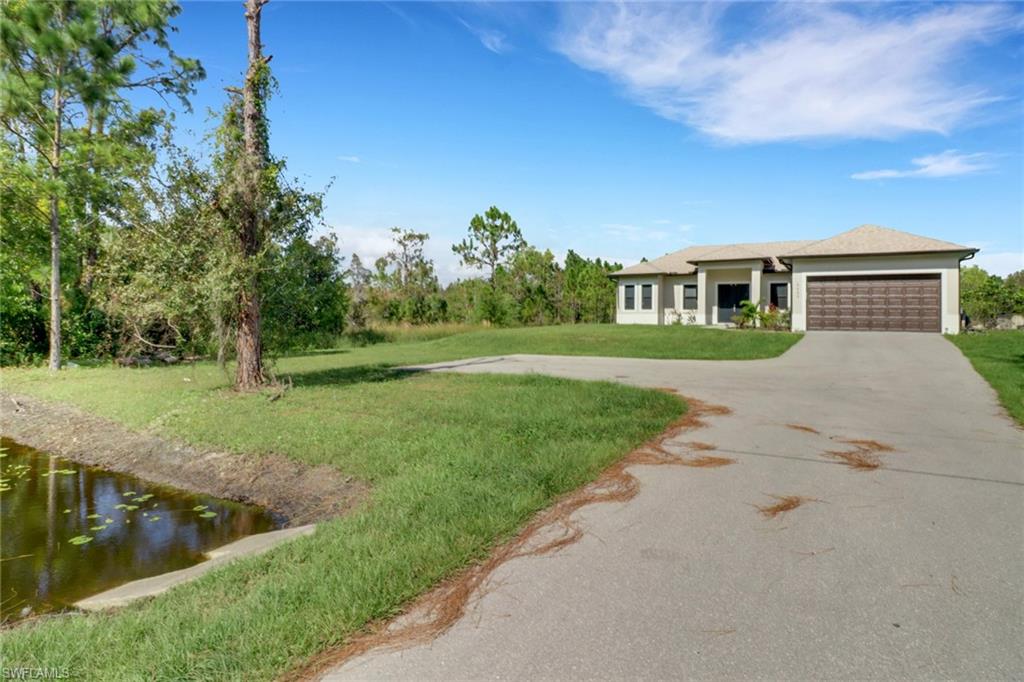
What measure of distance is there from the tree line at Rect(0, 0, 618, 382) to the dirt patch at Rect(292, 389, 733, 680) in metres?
7.45

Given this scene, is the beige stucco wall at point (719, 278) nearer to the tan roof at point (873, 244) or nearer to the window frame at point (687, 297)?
the window frame at point (687, 297)

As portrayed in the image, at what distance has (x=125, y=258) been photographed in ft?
33.0

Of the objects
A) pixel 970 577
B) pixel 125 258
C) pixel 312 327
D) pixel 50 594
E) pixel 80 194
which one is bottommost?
pixel 50 594

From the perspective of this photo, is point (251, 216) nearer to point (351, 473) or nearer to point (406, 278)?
point (351, 473)

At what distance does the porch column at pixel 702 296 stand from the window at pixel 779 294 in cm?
304

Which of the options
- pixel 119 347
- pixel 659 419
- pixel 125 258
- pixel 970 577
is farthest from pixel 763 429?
pixel 119 347

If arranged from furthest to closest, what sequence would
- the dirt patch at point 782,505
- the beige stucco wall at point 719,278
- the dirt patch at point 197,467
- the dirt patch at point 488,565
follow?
the beige stucco wall at point 719,278, the dirt patch at point 197,467, the dirt patch at point 782,505, the dirt patch at point 488,565

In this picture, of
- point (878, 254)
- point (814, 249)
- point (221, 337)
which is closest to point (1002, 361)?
point (878, 254)

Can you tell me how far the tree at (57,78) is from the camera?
16078mm

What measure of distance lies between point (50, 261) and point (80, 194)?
2.30 metres

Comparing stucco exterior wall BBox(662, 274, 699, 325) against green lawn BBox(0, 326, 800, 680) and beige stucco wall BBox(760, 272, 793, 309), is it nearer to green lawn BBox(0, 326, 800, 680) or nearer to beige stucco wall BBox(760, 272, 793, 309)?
beige stucco wall BBox(760, 272, 793, 309)

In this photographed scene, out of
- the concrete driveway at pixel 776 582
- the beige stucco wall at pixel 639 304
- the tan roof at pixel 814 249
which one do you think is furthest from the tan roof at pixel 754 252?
the concrete driveway at pixel 776 582

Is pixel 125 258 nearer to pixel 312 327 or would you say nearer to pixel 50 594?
pixel 312 327

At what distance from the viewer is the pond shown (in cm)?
461
